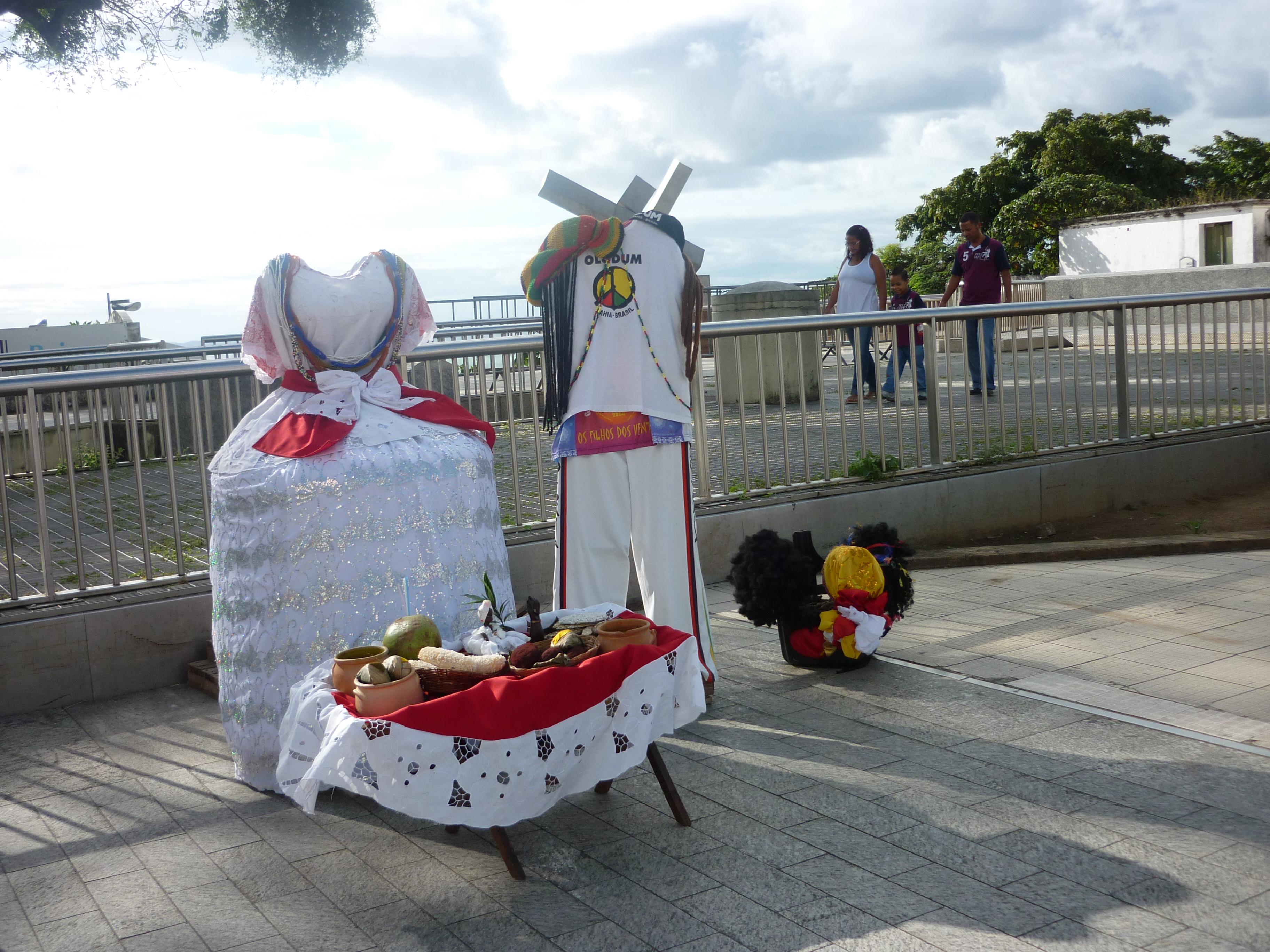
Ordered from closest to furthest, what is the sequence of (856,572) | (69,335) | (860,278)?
(856,572) → (860,278) → (69,335)

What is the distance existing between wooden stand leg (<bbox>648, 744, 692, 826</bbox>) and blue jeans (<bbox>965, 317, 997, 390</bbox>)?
5.29 meters

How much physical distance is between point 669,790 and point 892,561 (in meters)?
1.98

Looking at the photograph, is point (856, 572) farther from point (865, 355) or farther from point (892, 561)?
point (865, 355)

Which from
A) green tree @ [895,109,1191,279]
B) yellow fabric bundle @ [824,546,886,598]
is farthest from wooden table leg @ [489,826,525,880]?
green tree @ [895,109,1191,279]

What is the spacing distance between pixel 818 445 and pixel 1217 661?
3123 mm

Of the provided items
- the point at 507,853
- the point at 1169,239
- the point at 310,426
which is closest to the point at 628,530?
the point at 310,426

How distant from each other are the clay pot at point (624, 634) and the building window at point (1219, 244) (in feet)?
103

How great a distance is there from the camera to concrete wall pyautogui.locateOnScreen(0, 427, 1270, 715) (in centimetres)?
500

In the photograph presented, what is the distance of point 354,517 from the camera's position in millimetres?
3822

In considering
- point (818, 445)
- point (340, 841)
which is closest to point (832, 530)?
point (818, 445)

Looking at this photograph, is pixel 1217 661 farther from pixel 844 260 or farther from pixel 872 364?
pixel 844 260

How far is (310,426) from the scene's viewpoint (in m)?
3.92

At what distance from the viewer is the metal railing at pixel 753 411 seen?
5391mm

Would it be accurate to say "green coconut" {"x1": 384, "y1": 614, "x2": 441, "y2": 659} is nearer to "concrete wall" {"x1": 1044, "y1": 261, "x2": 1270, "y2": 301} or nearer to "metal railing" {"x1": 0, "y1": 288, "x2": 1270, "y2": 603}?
"metal railing" {"x1": 0, "y1": 288, "x2": 1270, "y2": 603}
